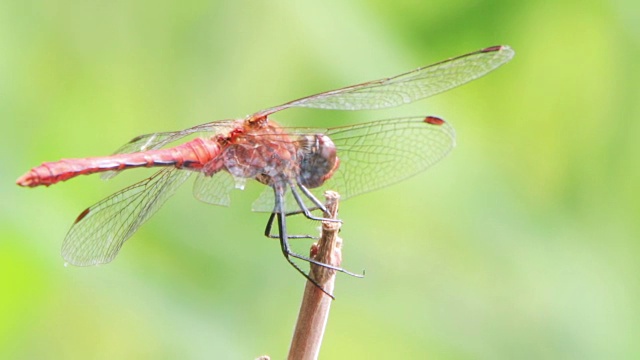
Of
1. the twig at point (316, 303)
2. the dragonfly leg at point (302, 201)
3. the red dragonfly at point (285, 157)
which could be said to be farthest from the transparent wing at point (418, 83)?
the twig at point (316, 303)

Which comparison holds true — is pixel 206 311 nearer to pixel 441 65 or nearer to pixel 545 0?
pixel 441 65


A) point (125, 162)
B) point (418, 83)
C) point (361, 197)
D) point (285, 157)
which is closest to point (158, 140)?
point (125, 162)

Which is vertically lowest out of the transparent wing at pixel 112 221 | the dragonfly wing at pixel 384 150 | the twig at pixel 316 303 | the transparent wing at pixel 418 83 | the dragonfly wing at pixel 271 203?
the twig at pixel 316 303

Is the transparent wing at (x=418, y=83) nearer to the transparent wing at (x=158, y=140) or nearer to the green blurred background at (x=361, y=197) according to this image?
the transparent wing at (x=158, y=140)

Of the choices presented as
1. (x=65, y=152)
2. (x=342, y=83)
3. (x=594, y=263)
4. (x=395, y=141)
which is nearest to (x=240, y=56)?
(x=342, y=83)

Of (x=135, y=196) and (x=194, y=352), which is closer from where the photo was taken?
(x=135, y=196)

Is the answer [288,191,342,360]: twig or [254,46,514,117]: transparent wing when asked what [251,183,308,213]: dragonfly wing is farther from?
[288,191,342,360]: twig

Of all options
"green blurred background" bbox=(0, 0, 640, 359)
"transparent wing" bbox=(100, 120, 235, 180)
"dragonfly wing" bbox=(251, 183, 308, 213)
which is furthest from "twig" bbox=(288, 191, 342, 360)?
"green blurred background" bbox=(0, 0, 640, 359)
